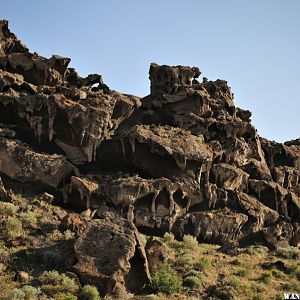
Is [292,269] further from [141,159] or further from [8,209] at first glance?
[8,209]

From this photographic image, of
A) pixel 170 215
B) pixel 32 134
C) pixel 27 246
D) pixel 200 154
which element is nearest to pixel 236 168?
pixel 200 154

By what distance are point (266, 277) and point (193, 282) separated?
5984mm

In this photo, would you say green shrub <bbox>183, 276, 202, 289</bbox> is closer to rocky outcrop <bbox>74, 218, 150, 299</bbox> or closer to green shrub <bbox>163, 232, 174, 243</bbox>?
rocky outcrop <bbox>74, 218, 150, 299</bbox>

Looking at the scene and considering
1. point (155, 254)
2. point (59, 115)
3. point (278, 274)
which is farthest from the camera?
point (59, 115)

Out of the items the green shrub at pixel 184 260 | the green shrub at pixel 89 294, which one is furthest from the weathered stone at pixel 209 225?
the green shrub at pixel 89 294

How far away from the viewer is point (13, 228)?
106 ft

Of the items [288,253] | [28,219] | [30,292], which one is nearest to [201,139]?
[288,253]

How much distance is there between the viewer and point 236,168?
45688 millimetres

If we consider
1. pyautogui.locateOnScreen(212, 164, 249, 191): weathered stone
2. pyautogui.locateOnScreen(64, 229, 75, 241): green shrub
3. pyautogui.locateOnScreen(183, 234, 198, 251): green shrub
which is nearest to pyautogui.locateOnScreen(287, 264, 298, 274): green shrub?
pyautogui.locateOnScreen(183, 234, 198, 251): green shrub

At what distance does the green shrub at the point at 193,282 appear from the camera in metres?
29.4

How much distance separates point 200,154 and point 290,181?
14.1 m

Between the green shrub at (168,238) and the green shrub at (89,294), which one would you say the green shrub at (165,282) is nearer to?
the green shrub at (89,294)

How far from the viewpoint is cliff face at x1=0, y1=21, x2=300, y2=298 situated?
1555 inches

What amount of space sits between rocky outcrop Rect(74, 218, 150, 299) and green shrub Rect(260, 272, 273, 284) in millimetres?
8893
